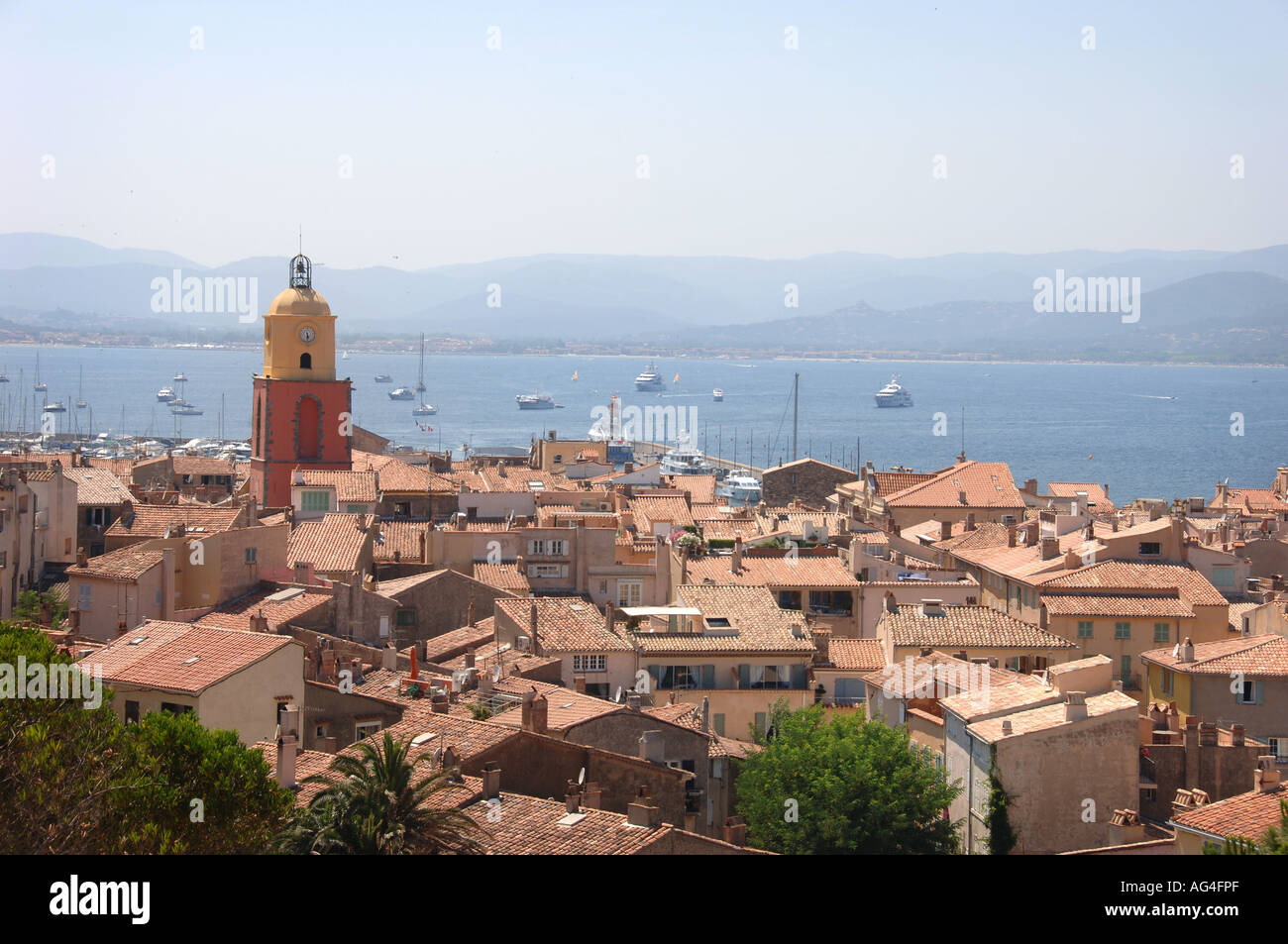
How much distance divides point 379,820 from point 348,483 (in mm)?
31199

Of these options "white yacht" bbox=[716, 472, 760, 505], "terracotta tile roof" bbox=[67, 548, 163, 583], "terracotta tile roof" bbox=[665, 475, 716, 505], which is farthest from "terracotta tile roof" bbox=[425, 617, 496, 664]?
"white yacht" bbox=[716, 472, 760, 505]

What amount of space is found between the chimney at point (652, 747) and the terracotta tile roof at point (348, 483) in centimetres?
2255

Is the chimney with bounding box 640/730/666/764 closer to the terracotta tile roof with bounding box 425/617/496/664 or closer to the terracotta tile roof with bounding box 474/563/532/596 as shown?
the terracotta tile roof with bounding box 425/617/496/664

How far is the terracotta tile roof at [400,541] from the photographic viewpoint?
37.1m

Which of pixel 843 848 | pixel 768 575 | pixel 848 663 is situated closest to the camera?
pixel 843 848

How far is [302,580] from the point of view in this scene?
32469 mm

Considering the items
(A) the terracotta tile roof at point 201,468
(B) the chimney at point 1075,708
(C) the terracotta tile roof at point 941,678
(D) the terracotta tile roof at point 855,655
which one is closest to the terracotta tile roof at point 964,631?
(D) the terracotta tile roof at point 855,655

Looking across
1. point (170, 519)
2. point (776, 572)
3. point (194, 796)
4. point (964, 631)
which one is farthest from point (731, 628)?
point (194, 796)

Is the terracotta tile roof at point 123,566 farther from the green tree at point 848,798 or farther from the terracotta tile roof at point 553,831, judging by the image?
the terracotta tile roof at point 553,831
